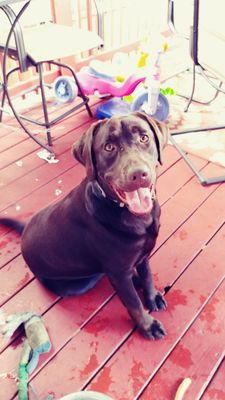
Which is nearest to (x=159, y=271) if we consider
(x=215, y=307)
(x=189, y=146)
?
(x=215, y=307)

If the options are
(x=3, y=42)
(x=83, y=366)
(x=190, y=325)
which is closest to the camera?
(x=83, y=366)

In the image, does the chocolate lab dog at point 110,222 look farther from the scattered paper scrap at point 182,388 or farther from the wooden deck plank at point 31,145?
the wooden deck plank at point 31,145

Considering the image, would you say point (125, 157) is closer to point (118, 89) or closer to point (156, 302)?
point (156, 302)

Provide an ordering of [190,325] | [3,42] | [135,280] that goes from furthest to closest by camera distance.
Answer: [3,42] → [135,280] → [190,325]

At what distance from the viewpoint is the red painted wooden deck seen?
4.31ft

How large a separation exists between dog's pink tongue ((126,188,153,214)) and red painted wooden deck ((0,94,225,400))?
0.52m

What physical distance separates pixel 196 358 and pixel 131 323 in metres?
0.27

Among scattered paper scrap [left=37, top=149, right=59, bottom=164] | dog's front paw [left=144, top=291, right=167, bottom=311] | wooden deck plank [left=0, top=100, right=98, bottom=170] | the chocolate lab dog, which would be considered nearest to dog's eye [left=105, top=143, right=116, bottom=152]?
the chocolate lab dog

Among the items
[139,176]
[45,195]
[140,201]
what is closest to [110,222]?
[140,201]

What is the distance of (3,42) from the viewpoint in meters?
2.37

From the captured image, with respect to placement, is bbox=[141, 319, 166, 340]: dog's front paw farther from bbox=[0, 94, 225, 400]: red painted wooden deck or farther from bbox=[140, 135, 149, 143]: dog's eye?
bbox=[140, 135, 149, 143]: dog's eye

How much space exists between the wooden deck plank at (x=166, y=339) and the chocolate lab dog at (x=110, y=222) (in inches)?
2.0

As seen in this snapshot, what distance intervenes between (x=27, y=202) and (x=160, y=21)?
11.4ft

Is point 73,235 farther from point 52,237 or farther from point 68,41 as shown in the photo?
point 68,41
